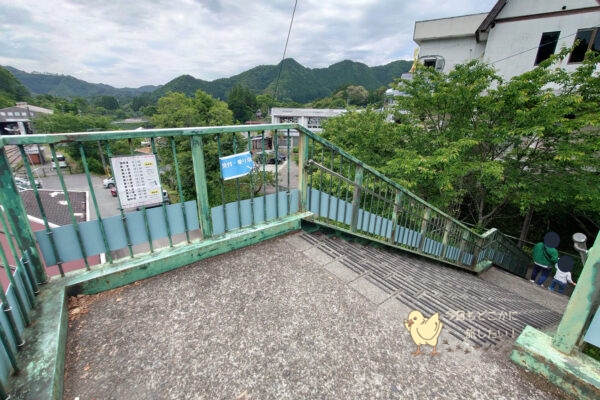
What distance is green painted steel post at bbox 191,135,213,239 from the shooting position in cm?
238

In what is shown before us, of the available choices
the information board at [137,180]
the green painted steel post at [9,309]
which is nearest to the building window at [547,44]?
the information board at [137,180]

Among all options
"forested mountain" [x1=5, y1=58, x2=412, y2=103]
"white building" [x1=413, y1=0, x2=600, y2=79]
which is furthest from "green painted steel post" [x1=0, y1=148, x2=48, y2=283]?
"forested mountain" [x1=5, y1=58, x2=412, y2=103]

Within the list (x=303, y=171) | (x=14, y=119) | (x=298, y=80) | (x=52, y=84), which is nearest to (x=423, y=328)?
(x=303, y=171)

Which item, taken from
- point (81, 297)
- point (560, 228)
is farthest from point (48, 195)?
point (560, 228)

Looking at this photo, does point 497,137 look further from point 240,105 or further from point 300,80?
point 300,80

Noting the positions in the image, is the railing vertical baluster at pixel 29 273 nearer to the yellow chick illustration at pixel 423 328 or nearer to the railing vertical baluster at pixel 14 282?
the railing vertical baluster at pixel 14 282

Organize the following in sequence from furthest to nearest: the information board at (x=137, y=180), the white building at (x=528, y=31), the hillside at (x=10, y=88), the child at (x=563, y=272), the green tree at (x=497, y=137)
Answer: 1. the hillside at (x=10, y=88)
2. the white building at (x=528, y=31)
3. the green tree at (x=497, y=137)
4. the child at (x=563, y=272)
5. the information board at (x=137, y=180)

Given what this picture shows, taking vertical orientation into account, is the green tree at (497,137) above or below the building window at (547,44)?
below

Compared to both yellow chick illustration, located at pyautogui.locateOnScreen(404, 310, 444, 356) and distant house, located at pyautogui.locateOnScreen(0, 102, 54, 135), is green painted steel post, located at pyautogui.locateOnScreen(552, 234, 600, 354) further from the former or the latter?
distant house, located at pyautogui.locateOnScreen(0, 102, 54, 135)

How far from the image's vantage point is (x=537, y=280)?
770cm

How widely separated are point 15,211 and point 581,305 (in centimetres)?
371

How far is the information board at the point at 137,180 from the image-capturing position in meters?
2.07

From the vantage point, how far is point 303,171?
10.8ft

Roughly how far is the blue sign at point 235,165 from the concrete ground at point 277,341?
0.89 m
